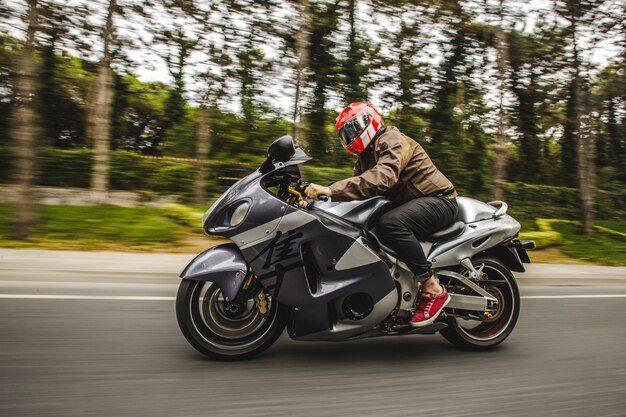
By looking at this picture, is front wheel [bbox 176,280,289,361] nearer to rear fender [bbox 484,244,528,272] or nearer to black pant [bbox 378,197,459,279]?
black pant [bbox 378,197,459,279]

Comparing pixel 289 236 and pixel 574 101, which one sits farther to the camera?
pixel 574 101

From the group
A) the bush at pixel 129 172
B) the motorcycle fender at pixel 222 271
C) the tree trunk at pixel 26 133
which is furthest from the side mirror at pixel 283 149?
the bush at pixel 129 172

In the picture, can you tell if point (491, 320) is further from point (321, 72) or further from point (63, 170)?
point (63, 170)

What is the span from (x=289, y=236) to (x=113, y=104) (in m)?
14.9

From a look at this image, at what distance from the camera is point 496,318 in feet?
14.3

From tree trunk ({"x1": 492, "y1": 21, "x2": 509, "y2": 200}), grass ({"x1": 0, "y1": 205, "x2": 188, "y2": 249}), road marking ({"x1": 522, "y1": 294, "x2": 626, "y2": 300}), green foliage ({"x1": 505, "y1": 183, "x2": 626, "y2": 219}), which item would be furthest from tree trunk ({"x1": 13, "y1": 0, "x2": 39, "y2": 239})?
green foliage ({"x1": 505, "y1": 183, "x2": 626, "y2": 219})

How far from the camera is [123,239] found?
992cm

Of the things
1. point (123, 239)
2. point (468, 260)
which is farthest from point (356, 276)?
point (123, 239)

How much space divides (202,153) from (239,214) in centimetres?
1056

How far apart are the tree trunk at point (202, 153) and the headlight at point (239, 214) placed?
33.9ft

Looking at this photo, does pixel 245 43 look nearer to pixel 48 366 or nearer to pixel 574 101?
pixel 574 101

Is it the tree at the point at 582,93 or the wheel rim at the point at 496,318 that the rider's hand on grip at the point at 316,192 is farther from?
the tree at the point at 582,93

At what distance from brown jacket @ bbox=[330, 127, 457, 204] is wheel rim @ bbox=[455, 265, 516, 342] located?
0.76m

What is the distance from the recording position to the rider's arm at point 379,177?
11.9ft
